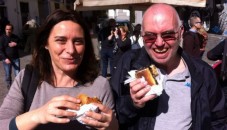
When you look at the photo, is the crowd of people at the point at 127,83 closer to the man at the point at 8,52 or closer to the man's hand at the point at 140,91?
the man's hand at the point at 140,91

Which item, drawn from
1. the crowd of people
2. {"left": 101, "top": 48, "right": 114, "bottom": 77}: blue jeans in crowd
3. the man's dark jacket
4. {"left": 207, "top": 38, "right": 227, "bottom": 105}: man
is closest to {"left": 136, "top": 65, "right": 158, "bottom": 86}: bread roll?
the crowd of people

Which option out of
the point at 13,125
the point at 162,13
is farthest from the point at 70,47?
the point at 162,13

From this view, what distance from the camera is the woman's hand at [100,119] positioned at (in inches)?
65.8

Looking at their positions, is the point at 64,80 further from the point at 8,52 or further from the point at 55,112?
the point at 8,52

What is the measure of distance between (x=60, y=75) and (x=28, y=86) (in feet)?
0.76

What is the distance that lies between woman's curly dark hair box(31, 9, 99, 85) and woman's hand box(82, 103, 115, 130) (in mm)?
404

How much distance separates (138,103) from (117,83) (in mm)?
335

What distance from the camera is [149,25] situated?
220 centimetres

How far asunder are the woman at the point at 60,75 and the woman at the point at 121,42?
19.0 ft

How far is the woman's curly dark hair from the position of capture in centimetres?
205

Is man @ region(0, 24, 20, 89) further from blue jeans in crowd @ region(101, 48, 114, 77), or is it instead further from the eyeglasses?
the eyeglasses

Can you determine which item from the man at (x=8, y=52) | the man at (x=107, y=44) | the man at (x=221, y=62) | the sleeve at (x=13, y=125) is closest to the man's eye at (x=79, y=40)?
the sleeve at (x=13, y=125)

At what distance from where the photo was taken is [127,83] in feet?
6.98

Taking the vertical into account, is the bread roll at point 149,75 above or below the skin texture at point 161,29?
below
